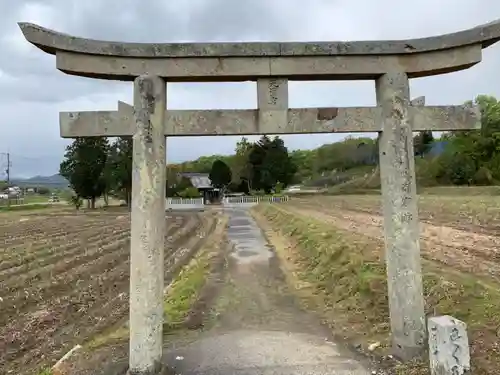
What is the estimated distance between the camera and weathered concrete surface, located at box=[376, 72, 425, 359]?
645 centimetres

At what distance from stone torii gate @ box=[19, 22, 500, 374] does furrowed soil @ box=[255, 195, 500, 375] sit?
101cm

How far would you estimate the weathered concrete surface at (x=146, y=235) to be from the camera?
20.1 ft

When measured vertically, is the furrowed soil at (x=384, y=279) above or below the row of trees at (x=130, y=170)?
below

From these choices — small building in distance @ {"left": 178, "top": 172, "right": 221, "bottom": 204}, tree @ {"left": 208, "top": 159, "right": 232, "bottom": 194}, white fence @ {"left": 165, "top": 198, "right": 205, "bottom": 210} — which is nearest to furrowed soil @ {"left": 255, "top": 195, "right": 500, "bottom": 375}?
white fence @ {"left": 165, "top": 198, "right": 205, "bottom": 210}

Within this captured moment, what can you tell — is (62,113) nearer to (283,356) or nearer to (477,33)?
(283,356)

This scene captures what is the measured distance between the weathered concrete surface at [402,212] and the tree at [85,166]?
54.5m

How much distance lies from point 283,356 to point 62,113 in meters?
4.73

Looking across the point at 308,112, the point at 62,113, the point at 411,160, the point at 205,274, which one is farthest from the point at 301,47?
the point at 205,274

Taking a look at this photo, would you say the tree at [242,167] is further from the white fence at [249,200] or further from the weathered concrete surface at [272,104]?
the weathered concrete surface at [272,104]

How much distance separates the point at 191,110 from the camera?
632 centimetres

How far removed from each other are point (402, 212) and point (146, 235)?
3623mm

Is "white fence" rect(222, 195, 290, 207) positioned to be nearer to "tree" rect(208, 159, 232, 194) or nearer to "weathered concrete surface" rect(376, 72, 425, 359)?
"tree" rect(208, 159, 232, 194)

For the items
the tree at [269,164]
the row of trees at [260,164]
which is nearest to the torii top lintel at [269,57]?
the row of trees at [260,164]

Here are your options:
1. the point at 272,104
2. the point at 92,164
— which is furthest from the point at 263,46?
the point at 92,164
